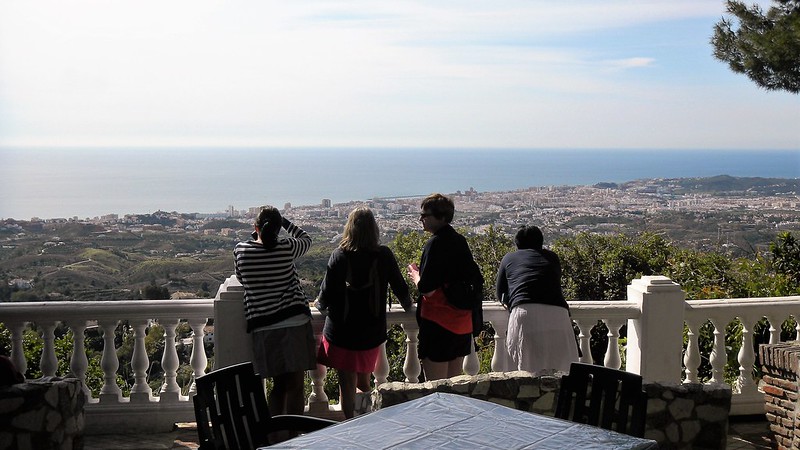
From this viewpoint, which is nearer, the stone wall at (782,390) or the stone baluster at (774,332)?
the stone wall at (782,390)

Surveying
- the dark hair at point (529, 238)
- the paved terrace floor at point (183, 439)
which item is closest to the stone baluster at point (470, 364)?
the dark hair at point (529, 238)

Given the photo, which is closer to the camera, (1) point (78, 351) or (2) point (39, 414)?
(2) point (39, 414)

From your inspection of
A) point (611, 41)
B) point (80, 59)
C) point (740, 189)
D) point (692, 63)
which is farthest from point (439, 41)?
point (692, 63)

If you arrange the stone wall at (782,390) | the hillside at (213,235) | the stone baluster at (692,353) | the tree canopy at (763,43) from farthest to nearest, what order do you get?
1. the hillside at (213,235)
2. the tree canopy at (763,43)
3. the stone baluster at (692,353)
4. the stone wall at (782,390)

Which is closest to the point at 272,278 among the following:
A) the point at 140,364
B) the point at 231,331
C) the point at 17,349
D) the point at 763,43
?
the point at 231,331

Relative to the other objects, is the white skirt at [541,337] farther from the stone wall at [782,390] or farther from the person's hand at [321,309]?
the stone wall at [782,390]

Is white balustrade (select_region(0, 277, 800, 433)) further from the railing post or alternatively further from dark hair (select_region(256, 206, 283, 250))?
A: dark hair (select_region(256, 206, 283, 250))

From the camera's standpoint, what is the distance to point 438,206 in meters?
5.55

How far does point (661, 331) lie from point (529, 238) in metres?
1.38

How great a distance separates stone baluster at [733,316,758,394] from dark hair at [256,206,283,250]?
3.57 metres

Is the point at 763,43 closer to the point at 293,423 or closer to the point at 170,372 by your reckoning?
the point at 170,372

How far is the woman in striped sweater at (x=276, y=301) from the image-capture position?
5.56 metres

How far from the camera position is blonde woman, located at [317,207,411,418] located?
219 inches

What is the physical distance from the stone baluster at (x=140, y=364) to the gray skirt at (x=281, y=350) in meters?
1.05
